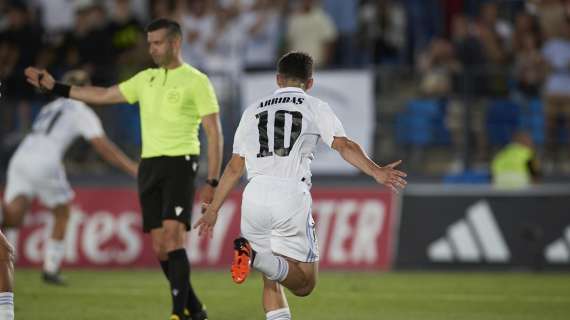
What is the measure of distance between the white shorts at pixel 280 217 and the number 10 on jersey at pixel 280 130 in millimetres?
213

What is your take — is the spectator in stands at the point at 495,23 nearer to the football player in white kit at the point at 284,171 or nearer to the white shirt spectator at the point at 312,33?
the white shirt spectator at the point at 312,33

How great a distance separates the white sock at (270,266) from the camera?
8016 mm

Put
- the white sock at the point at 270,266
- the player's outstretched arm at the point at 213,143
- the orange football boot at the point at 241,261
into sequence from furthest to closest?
the player's outstretched arm at the point at 213,143, the white sock at the point at 270,266, the orange football boot at the point at 241,261

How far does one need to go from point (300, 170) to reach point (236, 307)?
3.64m

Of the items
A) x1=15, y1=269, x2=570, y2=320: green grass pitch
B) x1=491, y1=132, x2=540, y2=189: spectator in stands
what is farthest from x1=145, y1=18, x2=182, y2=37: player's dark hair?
x1=491, y1=132, x2=540, y2=189: spectator in stands

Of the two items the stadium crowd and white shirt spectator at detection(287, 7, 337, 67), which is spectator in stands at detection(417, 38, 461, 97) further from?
white shirt spectator at detection(287, 7, 337, 67)

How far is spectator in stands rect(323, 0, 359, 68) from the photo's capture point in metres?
18.9

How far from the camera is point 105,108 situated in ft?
59.1

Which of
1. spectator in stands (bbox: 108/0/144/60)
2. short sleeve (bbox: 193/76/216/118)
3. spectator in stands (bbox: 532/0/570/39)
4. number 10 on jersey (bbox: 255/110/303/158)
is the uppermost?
spectator in stands (bbox: 532/0/570/39)

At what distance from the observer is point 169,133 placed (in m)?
9.86

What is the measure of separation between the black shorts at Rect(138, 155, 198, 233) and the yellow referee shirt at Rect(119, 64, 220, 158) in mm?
80

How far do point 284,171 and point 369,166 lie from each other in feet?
2.16

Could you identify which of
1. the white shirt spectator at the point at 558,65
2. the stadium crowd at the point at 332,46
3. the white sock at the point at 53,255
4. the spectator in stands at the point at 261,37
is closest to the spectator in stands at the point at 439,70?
the stadium crowd at the point at 332,46

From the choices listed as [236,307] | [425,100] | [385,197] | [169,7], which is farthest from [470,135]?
[236,307]
